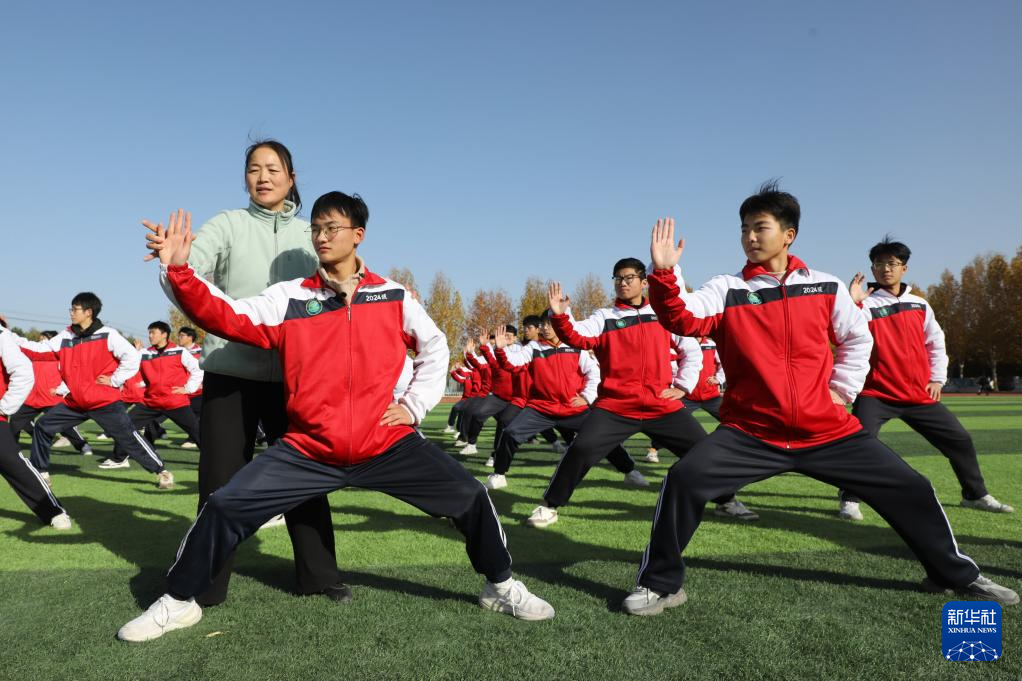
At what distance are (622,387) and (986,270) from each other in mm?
72294

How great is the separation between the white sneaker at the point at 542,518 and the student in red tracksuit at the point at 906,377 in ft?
8.79

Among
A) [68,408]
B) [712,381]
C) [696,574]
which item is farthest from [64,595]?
[712,381]

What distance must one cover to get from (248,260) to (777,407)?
3.11 m

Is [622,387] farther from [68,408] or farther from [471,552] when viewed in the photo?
[68,408]

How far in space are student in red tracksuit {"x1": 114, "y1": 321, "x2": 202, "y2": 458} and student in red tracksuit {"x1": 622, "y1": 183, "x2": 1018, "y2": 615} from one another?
8893mm

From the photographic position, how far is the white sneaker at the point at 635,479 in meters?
8.52

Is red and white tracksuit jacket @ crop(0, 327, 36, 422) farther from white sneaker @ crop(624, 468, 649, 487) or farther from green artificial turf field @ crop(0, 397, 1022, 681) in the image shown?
white sneaker @ crop(624, 468, 649, 487)

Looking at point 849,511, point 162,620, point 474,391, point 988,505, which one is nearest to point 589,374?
point 849,511

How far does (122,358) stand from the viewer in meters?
8.98

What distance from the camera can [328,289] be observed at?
3.65 meters

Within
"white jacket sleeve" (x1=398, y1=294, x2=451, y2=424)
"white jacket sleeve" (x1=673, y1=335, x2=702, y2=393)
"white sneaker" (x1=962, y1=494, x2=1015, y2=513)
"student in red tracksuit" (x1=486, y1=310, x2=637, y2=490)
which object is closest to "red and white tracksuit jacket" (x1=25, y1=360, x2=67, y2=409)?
"student in red tracksuit" (x1=486, y1=310, x2=637, y2=490)

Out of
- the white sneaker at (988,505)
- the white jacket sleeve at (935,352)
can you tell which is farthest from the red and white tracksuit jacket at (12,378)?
the white sneaker at (988,505)

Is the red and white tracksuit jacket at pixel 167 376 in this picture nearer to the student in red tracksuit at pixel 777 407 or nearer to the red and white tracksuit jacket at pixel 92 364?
the red and white tracksuit jacket at pixel 92 364

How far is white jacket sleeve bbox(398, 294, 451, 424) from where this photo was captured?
3768 mm
